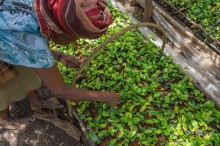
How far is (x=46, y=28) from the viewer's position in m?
1.63

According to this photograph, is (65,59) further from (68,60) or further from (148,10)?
(148,10)

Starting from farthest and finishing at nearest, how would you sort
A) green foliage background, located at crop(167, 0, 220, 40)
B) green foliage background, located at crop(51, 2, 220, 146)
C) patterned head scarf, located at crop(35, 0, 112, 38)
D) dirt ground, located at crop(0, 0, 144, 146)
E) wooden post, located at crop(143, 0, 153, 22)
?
green foliage background, located at crop(167, 0, 220, 40), wooden post, located at crop(143, 0, 153, 22), dirt ground, located at crop(0, 0, 144, 146), green foliage background, located at crop(51, 2, 220, 146), patterned head scarf, located at crop(35, 0, 112, 38)

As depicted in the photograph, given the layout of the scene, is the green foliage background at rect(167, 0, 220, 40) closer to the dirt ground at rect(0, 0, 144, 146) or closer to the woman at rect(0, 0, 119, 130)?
the dirt ground at rect(0, 0, 144, 146)

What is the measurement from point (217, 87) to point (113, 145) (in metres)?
1.36

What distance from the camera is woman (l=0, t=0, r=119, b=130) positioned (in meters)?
1.52

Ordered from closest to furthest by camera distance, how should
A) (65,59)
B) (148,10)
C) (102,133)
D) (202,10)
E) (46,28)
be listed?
1. (46,28)
2. (102,133)
3. (65,59)
4. (148,10)
5. (202,10)

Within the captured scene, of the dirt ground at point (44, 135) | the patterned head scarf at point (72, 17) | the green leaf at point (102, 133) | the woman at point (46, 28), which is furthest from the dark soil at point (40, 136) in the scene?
the patterned head scarf at point (72, 17)

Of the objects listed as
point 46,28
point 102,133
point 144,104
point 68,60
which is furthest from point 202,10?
point 46,28

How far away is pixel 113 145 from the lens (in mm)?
2473

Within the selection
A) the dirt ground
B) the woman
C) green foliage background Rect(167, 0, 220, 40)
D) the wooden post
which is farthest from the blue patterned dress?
green foliage background Rect(167, 0, 220, 40)

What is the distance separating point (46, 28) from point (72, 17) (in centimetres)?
23

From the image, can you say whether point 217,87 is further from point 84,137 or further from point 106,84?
point 84,137

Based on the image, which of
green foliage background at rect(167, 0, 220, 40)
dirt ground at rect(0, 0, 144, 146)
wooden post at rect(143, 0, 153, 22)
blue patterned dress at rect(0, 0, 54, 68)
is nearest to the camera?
blue patterned dress at rect(0, 0, 54, 68)

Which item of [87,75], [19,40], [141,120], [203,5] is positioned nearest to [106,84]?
[87,75]
